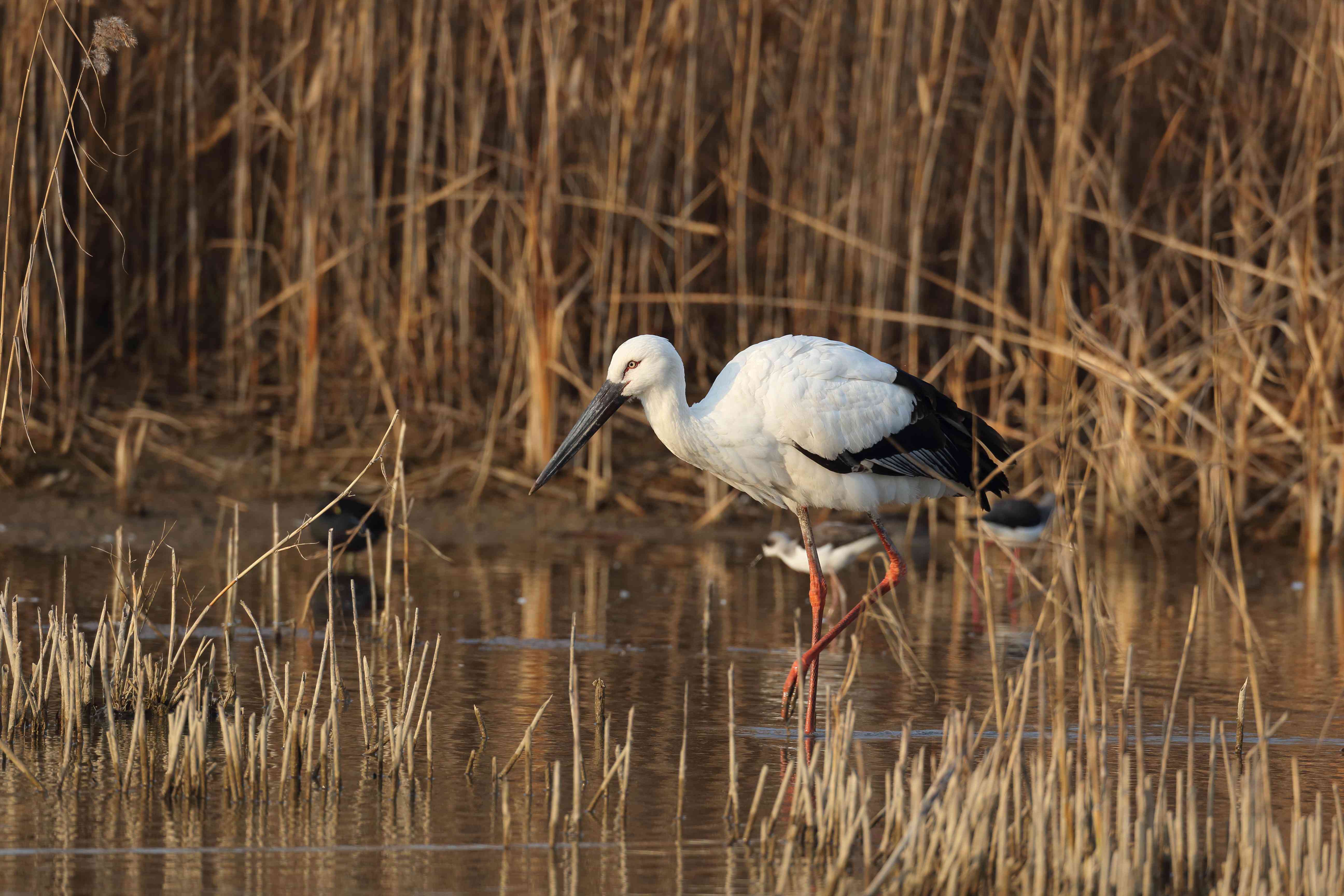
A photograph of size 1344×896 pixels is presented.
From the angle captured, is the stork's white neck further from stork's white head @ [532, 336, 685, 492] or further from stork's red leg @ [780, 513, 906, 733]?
stork's red leg @ [780, 513, 906, 733]

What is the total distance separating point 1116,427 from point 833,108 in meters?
2.48

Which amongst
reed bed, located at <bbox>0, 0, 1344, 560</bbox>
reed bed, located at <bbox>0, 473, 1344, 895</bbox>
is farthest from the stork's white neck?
reed bed, located at <bbox>0, 0, 1344, 560</bbox>

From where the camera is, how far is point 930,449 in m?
7.01

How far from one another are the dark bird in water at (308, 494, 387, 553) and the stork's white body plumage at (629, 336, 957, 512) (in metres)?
3.17

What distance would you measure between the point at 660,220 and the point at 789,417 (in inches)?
168

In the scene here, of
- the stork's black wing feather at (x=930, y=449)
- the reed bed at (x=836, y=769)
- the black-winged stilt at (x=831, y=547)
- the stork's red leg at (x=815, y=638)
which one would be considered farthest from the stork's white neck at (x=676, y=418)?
the black-winged stilt at (x=831, y=547)

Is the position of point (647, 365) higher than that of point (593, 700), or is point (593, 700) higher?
point (647, 365)

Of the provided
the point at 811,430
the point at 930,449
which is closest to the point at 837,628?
the point at 811,430

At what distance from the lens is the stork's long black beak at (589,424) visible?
664 cm

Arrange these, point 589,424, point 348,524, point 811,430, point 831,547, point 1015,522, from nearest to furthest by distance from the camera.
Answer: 1. point 811,430
2. point 589,424
3. point 831,547
4. point 348,524
5. point 1015,522

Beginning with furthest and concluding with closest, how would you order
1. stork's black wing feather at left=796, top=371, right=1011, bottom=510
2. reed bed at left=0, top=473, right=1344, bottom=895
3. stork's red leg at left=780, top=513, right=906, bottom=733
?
stork's black wing feather at left=796, top=371, right=1011, bottom=510 → stork's red leg at left=780, top=513, right=906, bottom=733 → reed bed at left=0, top=473, right=1344, bottom=895

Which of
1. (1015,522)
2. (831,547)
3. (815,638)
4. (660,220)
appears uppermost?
(660,220)

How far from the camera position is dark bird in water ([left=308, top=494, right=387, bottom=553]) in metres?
9.67

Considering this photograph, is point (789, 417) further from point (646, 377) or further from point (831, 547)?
point (831, 547)
